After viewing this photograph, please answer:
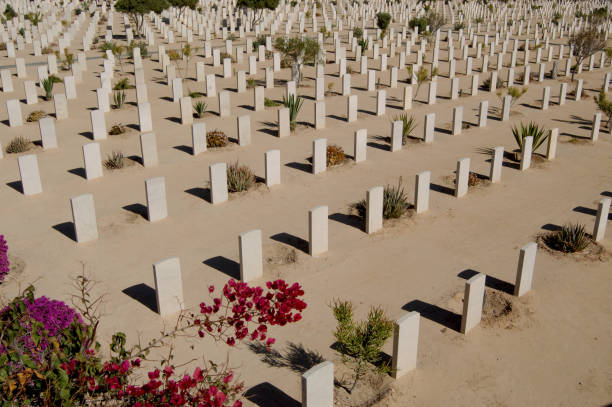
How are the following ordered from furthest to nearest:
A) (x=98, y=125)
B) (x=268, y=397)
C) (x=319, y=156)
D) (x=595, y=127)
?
(x=595, y=127) → (x=98, y=125) → (x=319, y=156) → (x=268, y=397)

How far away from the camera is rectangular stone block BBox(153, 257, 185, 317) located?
6.80 meters

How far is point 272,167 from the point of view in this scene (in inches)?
434

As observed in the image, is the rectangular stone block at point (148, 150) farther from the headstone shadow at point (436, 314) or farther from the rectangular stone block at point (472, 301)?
the rectangular stone block at point (472, 301)

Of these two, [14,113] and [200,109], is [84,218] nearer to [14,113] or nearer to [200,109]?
[200,109]

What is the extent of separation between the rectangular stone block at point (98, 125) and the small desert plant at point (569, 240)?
32.7ft

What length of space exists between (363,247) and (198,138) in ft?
17.9

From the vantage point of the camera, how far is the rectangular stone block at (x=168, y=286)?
22.3 ft

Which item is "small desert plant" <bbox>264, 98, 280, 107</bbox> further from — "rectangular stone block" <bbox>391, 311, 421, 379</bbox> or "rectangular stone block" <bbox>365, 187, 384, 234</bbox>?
"rectangular stone block" <bbox>391, 311, 421, 379</bbox>

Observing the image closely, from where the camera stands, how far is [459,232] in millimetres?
9375

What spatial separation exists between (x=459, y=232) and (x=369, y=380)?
13.6ft

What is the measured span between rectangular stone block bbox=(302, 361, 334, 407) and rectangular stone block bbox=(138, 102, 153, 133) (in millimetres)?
10479

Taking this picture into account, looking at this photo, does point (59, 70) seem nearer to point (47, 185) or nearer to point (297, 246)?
point (47, 185)

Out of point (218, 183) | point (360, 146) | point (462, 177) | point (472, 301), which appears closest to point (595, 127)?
point (462, 177)

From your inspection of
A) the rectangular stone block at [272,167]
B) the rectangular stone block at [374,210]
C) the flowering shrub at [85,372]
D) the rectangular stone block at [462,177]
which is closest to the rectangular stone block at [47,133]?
the rectangular stone block at [272,167]
